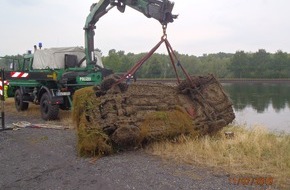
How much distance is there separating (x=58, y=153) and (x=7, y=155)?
39.8 inches

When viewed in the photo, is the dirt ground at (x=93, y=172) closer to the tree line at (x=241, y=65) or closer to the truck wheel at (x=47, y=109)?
the truck wheel at (x=47, y=109)

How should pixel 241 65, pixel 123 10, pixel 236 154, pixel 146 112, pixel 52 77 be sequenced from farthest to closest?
pixel 241 65 < pixel 52 77 < pixel 123 10 < pixel 146 112 < pixel 236 154

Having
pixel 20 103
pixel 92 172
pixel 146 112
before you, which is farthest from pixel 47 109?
pixel 92 172

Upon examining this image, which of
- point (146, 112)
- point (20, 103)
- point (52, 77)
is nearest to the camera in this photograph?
point (146, 112)

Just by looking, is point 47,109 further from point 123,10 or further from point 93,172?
point 93,172

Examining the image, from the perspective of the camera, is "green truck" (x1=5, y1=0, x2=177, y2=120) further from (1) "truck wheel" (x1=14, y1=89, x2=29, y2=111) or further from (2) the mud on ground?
(2) the mud on ground

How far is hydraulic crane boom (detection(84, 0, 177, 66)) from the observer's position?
859cm

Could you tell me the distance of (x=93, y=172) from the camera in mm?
5625

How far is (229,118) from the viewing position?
815 cm

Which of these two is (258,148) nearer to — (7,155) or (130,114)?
(130,114)

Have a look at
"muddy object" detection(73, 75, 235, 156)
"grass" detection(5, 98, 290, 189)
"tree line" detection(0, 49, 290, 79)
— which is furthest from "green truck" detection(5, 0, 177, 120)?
"tree line" detection(0, 49, 290, 79)

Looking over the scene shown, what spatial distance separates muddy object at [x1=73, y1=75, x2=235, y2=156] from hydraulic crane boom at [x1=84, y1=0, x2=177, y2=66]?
68.6 inches

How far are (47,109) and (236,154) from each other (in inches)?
310

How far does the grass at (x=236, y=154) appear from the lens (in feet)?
17.9
